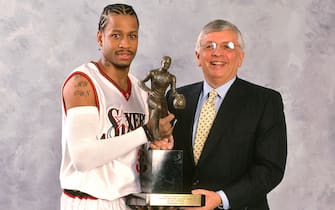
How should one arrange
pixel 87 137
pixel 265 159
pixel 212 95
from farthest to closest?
pixel 212 95, pixel 265 159, pixel 87 137

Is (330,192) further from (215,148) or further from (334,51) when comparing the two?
(215,148)

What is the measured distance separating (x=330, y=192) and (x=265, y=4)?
120 centimetres

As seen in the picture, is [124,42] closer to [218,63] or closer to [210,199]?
[218,63]

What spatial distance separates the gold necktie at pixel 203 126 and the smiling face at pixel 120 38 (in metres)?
0.49

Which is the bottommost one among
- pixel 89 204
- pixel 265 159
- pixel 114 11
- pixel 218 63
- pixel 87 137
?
pixel 89 204

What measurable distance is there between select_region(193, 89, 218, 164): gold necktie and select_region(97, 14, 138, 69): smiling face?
495 millimetres

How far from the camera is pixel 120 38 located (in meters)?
2.65

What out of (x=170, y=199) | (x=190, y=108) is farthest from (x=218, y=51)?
(x=170, y=199)

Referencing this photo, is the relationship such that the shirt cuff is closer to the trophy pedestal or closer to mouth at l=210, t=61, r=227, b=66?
the trophy pedestal

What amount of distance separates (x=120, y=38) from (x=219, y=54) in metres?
0.52

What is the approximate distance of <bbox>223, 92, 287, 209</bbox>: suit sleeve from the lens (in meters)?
2.88

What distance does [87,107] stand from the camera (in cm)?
257

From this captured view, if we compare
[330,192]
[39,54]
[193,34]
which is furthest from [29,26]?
[330,192]

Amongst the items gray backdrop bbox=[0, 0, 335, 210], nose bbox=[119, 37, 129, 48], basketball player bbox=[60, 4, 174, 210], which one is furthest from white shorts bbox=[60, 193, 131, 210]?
Result: gray backdrop bbox=[0, 0, 335, 210]
